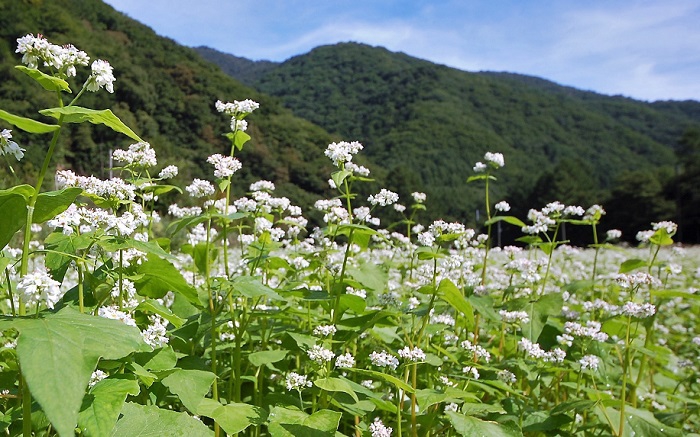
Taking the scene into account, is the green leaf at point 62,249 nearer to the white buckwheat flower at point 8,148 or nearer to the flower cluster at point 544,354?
the white buckwheat flower at point 8,148

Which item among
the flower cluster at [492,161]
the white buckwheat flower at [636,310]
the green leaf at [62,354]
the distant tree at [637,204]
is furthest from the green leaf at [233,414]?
the distant tree at [637,204]

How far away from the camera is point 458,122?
126 metres

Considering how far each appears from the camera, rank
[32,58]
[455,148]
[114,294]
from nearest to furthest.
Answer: [32,58]
[114,294]
[455,148]

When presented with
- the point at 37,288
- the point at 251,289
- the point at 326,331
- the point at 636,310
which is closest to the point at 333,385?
the point at 326,331

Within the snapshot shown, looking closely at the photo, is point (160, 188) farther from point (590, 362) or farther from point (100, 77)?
point (590, 362)

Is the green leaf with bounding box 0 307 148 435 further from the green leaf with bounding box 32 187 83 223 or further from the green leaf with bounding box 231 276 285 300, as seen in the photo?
the green leaf with bounding box 231 276 285 300

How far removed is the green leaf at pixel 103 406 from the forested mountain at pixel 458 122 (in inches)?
2944

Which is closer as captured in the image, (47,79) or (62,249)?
(47,79)

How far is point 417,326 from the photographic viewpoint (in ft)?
10.5

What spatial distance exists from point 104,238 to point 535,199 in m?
74.2

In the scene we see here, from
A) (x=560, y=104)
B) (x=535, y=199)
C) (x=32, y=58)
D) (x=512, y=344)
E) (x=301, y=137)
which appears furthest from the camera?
(x=560, y=104)

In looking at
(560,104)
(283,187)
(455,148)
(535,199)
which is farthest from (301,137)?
(560,104)

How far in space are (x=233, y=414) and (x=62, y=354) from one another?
1.05 meters

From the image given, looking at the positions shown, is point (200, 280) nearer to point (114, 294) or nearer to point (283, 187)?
point (114, 294)
